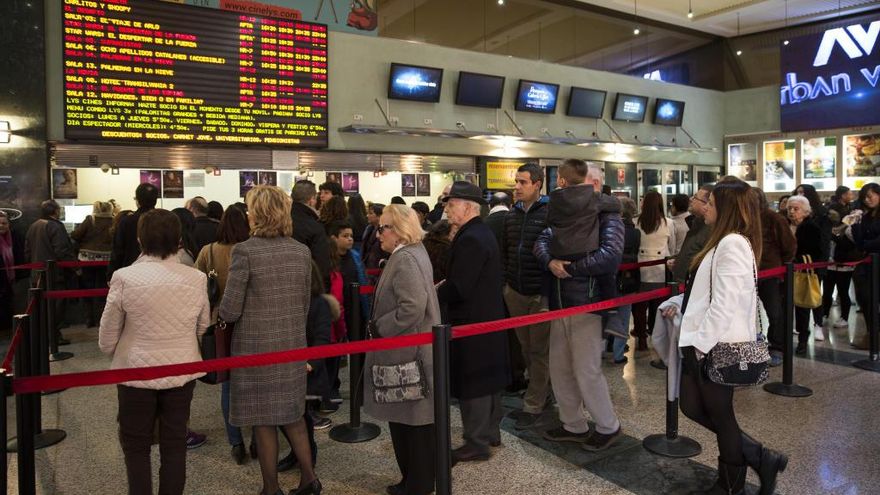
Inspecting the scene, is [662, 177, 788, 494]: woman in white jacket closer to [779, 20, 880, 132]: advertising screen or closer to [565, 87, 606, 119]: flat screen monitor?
[565, 87, 606, 119]: flat screen monitor

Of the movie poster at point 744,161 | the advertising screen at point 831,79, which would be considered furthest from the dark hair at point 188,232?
the advertising screen at point 831,79

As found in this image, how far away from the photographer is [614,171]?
44.1 feet

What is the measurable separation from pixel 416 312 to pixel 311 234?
141 cm

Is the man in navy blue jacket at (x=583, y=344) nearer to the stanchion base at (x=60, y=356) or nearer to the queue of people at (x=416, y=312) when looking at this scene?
the queue of people at (x=416, y=312)

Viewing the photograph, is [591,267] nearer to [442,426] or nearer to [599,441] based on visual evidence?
[599,441]

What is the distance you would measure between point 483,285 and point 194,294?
1533 millimetres

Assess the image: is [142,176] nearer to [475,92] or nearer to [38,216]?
[38,216]

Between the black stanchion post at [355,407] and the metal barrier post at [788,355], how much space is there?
3.13 meters

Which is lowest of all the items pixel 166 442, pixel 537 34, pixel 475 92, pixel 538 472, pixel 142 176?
pixel 538 472

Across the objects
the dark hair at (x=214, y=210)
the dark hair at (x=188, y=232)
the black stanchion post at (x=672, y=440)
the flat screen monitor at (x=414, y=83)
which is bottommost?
the black stanchion post at (x=672, y=440)

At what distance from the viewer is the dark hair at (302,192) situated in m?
4.23

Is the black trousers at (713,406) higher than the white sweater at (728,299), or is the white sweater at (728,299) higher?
the white sweater at (728,299)

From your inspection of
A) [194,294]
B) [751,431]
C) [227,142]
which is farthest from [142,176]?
[751,431]

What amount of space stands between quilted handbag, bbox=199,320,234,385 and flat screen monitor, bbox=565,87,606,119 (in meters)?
10.5
